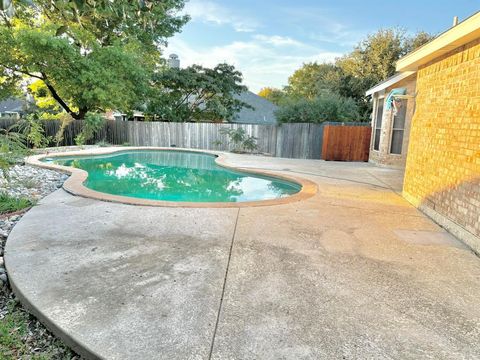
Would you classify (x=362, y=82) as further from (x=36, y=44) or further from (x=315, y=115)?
(x=36, y=44)

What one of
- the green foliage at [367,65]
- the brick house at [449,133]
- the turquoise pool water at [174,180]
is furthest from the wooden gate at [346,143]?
the brick house at [449,133]

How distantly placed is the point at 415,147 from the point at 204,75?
46.9ft

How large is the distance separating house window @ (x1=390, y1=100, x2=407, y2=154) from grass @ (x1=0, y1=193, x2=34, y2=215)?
873 cm

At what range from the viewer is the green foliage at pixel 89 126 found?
13955 mm

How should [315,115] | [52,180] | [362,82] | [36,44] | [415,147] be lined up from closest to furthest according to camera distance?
[415,147]
[52,180]
[36,44]
[315,115]
[362,82]

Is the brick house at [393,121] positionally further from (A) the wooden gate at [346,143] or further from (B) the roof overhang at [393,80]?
(A) the wooden gate at [346,143]

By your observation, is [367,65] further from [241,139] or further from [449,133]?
[449,133]

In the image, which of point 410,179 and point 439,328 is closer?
point 439,328

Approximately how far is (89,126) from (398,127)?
12.8 m

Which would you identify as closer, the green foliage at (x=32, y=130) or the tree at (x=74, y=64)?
the green foliage at (x=32, y=130)

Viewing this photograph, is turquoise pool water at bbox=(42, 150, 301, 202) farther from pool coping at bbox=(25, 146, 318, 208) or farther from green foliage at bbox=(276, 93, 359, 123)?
green foliage at bbox=(276, 93, 359, 123)

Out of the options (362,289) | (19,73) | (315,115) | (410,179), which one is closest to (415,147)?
(410,179)

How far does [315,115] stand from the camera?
47.1ft

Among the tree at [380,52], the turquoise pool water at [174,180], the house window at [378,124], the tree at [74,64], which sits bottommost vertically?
the turquoise pool water at [174,180]
